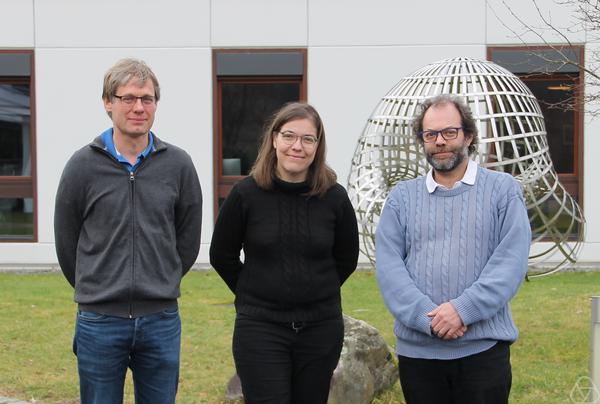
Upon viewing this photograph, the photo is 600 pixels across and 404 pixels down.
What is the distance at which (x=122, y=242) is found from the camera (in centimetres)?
420

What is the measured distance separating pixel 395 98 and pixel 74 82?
9.20m

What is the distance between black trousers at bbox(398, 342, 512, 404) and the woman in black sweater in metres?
0.42

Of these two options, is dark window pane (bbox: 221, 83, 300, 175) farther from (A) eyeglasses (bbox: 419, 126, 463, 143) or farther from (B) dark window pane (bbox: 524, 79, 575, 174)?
(A) eyeglasses (bbox: 419, 126, 463, 143)

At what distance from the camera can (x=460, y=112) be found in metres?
4.34

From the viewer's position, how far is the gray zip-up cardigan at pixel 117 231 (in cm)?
421

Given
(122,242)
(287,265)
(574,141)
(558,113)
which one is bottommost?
(287,265)

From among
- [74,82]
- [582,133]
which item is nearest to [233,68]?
[74,82]

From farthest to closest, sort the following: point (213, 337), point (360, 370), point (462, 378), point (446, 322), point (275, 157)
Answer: point (213, 337), point (360, 370), point (275, 157), point (462, 378), point (446, 322)

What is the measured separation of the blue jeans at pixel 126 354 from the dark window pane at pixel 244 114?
40.9ft

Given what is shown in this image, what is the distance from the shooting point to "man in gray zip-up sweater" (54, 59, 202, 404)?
166 inches

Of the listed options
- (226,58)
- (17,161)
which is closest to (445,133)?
(226,58)

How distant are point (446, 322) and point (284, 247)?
0.80 m

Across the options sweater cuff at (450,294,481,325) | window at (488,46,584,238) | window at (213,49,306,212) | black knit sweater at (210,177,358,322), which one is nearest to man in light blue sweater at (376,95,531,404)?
sweater cuff at (450,294,481,325)

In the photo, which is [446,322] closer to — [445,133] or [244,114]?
[445,133]
